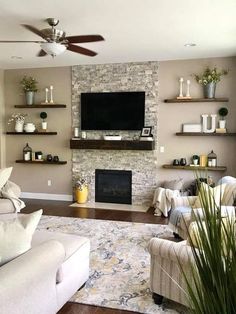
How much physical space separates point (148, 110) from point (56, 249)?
4466 mm

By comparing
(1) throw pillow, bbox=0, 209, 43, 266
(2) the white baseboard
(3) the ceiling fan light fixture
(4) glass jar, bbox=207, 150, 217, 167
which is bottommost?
(2) the white baseboard

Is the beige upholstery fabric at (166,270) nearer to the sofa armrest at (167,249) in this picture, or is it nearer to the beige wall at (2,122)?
the sofa armrest at (167,249)

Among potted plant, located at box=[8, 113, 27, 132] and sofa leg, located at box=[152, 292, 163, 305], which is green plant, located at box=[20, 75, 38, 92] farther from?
sofa leg, located at box=[152, 292, 163, 305]

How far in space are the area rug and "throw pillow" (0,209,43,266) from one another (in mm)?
1032

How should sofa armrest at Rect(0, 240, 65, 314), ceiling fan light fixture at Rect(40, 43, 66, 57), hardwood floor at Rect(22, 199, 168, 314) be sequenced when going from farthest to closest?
hardwood floor at Rect(22, 199, 168, 314)
ceiling fan light fixture at Rect(40, 43, 66, 57)
sofa armrest at Rect(0, 240, 65, 314)

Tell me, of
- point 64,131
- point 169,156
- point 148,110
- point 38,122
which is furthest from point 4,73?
point 169,156

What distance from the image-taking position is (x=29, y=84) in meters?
6.92

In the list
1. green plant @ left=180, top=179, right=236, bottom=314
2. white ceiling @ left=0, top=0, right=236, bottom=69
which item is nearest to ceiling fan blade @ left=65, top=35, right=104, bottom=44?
white ceiling @ left=0, top=0, right=236, bottom=69

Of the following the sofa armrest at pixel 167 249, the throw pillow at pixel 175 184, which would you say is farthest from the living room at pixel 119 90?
the sofa armrest at pixel 167 249

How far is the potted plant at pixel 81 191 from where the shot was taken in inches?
261

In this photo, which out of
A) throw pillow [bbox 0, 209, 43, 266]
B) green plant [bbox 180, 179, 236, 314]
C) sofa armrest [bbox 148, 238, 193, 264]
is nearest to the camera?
green plant [bbox 180, 179, 236, 314]

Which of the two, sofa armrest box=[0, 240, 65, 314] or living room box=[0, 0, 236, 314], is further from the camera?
living room box=[0, 0, 236, 314]

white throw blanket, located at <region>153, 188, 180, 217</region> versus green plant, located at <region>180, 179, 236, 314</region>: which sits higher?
green plant, located at <region>180, 179, 236, 314</region>

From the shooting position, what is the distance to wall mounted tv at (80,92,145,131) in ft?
20.8
